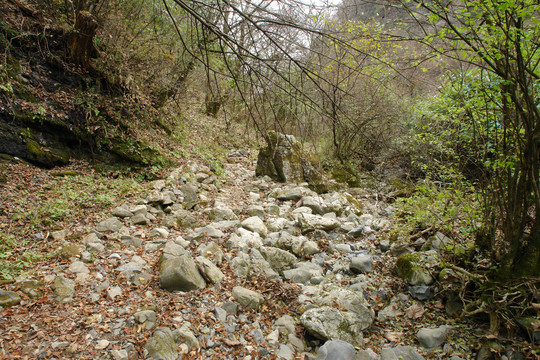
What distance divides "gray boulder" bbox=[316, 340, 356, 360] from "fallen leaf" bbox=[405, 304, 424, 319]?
88cm

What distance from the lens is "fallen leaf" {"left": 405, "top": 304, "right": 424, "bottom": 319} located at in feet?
9.47

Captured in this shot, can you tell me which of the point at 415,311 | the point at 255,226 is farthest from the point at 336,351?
the point at 255,226

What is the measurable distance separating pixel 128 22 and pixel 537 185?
6.85m

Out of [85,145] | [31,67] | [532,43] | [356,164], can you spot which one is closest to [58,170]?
[85,145]

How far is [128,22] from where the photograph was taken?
233 inches

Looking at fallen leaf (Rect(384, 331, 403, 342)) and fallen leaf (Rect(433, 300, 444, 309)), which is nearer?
fallen leaf (Rect(384, 331, 403, 342))

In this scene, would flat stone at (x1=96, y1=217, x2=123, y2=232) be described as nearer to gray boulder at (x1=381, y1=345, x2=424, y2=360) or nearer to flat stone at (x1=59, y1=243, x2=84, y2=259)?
flat stone at (x1=59, y1=243, x2=84, y2=259)

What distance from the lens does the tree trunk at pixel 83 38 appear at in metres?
4.77

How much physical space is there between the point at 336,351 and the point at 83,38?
5.78 meters

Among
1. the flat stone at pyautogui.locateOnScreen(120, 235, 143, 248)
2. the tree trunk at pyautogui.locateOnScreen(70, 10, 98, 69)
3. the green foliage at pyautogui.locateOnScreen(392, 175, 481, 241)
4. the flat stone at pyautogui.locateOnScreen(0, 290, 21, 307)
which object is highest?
the tree trunk at pyautogui.locateOnScreen(70, 10, 98, 69)

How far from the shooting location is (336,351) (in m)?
2.34

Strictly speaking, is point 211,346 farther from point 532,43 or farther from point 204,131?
point 204,131

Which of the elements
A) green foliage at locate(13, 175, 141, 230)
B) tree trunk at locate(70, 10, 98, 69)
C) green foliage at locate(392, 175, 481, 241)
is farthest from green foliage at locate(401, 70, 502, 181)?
tree trunk at locate(70, 10, 98, 69)

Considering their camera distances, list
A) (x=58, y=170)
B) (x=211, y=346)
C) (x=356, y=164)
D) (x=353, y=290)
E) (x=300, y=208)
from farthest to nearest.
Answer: (x=356, y=164) < (x=300, y=208) < (x=58, y=170) < (x=353, y=290) < (x=211, y=346)
